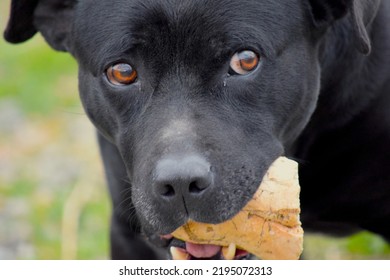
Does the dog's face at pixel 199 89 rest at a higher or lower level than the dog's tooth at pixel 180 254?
higher

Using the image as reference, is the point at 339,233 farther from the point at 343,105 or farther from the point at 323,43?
the point at 323,43

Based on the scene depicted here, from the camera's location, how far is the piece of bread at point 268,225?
3.27 m

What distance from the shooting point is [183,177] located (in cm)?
305

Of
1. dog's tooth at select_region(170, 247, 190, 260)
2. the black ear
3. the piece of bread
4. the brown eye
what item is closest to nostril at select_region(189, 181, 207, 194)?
the piece of bread

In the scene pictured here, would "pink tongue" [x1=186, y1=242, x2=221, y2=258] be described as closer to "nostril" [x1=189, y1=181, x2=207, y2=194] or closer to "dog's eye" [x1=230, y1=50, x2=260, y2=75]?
"nostril" [x1=189, y1=181, x2=207, y2=194]

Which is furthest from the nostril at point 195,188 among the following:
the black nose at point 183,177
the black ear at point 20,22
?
the black ear at point 20,22

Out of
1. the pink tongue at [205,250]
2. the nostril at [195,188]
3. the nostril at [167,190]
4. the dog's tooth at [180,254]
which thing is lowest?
the dog's tooth at [180,254]

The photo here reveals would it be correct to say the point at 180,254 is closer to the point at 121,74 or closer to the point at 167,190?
the point at 167,190

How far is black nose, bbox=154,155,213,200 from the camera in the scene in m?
3.06

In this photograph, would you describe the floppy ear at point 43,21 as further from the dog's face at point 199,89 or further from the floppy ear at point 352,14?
the floppy ear at point 352,14

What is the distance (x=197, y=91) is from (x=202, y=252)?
1.80 ft

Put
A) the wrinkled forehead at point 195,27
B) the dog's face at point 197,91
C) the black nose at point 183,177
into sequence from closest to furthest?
Result: the black nose at point 183,177 < the dog's face at point 197,91 < the wrinkled forehead at point 195,27

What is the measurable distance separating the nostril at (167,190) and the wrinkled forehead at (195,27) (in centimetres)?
50

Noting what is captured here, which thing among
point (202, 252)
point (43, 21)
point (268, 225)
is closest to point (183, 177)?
point (268, 225)
